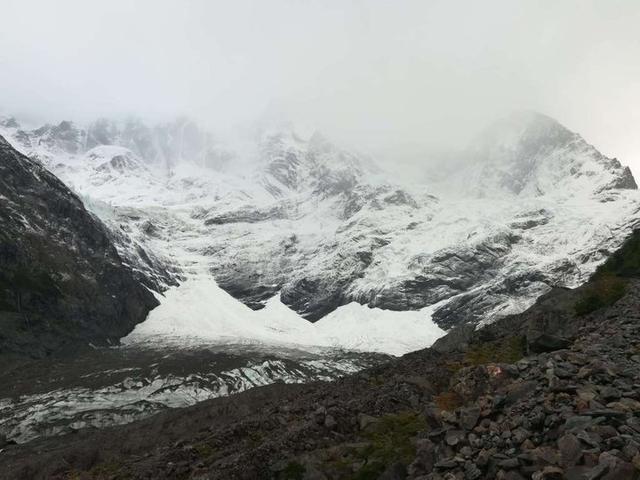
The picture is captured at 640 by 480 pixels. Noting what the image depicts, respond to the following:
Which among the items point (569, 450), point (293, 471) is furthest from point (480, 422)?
point (293, 471)

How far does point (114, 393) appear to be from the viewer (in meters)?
135

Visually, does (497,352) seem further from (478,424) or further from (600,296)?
(478,424)

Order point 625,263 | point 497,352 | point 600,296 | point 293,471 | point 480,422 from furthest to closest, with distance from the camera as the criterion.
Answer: point 625,263 → point 600,296 → point 497,352 → point 293,471 → point 480,422

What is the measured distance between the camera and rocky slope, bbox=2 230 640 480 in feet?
41.8

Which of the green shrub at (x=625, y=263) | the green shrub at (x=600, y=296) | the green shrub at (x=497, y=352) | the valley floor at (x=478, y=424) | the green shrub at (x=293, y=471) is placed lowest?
the green shrub at (x=293, y=471)

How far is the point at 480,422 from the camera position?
52.6 feet

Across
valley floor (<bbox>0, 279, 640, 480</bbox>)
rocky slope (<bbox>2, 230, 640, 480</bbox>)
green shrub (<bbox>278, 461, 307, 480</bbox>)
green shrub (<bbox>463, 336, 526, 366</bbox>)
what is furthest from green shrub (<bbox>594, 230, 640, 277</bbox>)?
green shrub (<bbox>278, 461, 307, 480</bbox>)

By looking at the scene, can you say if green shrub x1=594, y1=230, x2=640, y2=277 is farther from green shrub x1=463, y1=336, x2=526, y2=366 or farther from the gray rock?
the gray rock

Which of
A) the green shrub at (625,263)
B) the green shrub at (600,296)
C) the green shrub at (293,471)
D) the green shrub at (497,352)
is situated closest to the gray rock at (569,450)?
the green shrub at (293,471)

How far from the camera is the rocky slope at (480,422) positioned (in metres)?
12.8

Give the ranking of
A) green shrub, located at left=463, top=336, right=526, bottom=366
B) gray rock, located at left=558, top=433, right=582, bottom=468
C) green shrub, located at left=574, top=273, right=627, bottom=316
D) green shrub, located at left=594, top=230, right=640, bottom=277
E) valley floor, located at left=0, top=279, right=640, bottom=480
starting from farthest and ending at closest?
1. green shrub, located at left=594, top=230, right=640, bottom=277
2. green shrub, located at left=574, top=273, right=627, bottom=316
3. green shrub, located at left=463, top=336, right=526, bottom=366
4. valley floor, located at left=0, top=279, right=640, bottom=480
5. gray rock, located at left=558, top=433, right=582, bottom=468

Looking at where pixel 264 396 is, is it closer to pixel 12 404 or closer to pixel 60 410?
pixel 60 410

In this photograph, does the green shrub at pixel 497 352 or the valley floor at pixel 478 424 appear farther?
the green shrub at pixel 497 352

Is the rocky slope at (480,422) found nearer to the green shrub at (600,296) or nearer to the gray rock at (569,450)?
the gray rock at (569,450)
